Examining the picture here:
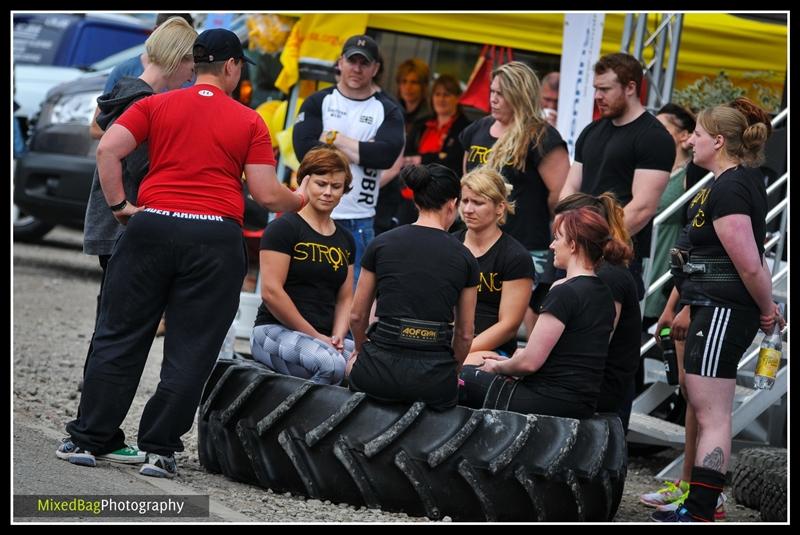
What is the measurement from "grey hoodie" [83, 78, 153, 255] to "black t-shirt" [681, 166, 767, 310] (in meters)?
2.41

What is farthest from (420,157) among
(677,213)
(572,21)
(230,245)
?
(230,245)

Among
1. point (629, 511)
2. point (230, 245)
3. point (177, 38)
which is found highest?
point (177, 38)

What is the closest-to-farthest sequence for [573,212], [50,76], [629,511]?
[573,212], [629,511], [50,76]

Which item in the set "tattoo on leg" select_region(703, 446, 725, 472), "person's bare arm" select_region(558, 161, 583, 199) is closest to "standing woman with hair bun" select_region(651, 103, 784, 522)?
"tattoo on leg" select_region(703, 446, 725, 472)

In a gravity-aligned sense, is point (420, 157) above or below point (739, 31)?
below

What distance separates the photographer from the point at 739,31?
35.7ft

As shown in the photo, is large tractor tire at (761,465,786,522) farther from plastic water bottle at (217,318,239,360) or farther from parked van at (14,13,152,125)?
parked van at (14,13,152,125)

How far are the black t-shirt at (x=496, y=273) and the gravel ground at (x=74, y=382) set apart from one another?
1.06 meters

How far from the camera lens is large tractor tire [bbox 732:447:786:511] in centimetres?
611

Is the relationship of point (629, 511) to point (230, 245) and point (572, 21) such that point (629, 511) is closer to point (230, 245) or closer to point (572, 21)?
point (230, 245)

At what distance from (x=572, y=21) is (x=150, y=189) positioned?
175 inches

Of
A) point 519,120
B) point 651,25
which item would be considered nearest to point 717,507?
point 519,120

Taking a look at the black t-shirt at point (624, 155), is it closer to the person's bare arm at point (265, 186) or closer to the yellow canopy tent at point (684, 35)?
the person's bare arm at point (265, 186)

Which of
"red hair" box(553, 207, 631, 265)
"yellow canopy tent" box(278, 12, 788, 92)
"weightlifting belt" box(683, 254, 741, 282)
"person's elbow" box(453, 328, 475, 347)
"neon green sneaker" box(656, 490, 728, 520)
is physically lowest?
"neon green sneaker" box(656, 490, 728, 520)
